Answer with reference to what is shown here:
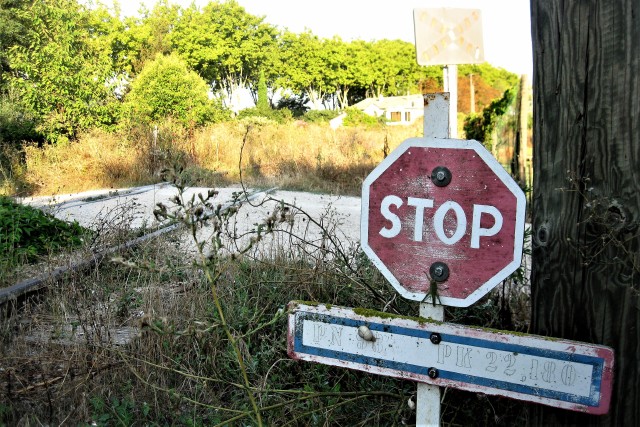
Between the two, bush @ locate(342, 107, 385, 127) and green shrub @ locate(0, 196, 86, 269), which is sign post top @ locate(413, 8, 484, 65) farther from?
bush @ locate(342, 107, 385, 127)

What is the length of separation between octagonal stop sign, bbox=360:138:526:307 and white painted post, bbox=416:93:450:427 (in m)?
0.03

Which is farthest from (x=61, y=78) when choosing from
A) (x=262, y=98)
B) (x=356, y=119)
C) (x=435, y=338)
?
(x=262, y=98)

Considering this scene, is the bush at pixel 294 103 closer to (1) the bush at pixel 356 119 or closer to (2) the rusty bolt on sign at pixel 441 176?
(1) the bush at pixel 356 119

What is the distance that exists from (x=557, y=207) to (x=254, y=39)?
76.8 metres

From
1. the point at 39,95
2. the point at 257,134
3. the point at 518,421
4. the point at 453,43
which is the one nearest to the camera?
the point at 518,421

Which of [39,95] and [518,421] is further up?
[39,95]

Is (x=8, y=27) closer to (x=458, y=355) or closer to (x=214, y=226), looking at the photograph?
(x=214, y=226)

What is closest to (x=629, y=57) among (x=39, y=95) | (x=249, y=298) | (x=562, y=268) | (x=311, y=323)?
(x=562, y=268)

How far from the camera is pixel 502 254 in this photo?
177 centimetres

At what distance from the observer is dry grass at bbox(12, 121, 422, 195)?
14.0 meters

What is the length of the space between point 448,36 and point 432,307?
5923mm

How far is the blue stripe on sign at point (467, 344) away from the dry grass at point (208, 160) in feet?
34.6

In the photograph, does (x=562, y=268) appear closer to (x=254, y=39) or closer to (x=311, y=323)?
(x=311, y=323)

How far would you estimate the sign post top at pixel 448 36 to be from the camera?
7027 millimetres
